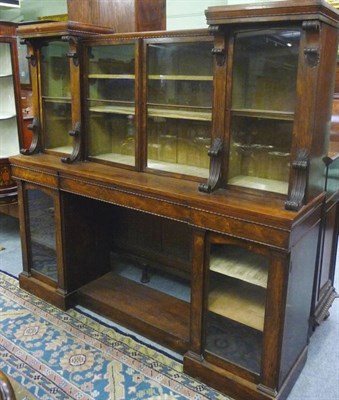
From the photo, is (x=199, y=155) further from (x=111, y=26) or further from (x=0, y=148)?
(x=0, y=148)

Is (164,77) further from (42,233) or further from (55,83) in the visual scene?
(42,233)

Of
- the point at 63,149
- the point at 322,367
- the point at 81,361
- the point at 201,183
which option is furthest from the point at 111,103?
the point at 322,367

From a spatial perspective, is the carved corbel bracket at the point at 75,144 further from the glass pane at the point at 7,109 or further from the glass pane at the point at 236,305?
the glass pane at the point at 7,109

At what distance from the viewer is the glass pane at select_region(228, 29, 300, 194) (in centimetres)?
184

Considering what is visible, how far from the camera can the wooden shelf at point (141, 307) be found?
242 centimetres

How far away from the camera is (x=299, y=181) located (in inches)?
69.7

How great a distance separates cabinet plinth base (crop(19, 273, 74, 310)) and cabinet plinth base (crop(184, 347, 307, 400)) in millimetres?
967

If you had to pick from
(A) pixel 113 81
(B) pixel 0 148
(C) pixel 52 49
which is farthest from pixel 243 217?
(B) pixel 0 148

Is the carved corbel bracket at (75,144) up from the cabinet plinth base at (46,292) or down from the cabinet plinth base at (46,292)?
up

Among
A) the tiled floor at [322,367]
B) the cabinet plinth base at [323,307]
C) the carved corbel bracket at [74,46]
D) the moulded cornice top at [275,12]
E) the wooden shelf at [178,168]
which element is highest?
the moulded cornice top at [275,12]

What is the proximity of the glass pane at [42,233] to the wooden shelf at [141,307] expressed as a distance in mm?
296

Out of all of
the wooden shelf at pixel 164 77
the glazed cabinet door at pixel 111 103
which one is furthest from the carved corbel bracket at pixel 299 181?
the glazed cabinet door at pixel 111 103

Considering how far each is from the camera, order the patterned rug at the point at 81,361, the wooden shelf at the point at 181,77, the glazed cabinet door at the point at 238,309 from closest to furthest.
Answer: the glazed cabinet door at the point at 238,309
the patterned rug at the point at 81,361
the wooden shelf at the point at 181,77

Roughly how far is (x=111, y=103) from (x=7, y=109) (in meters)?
1.86
